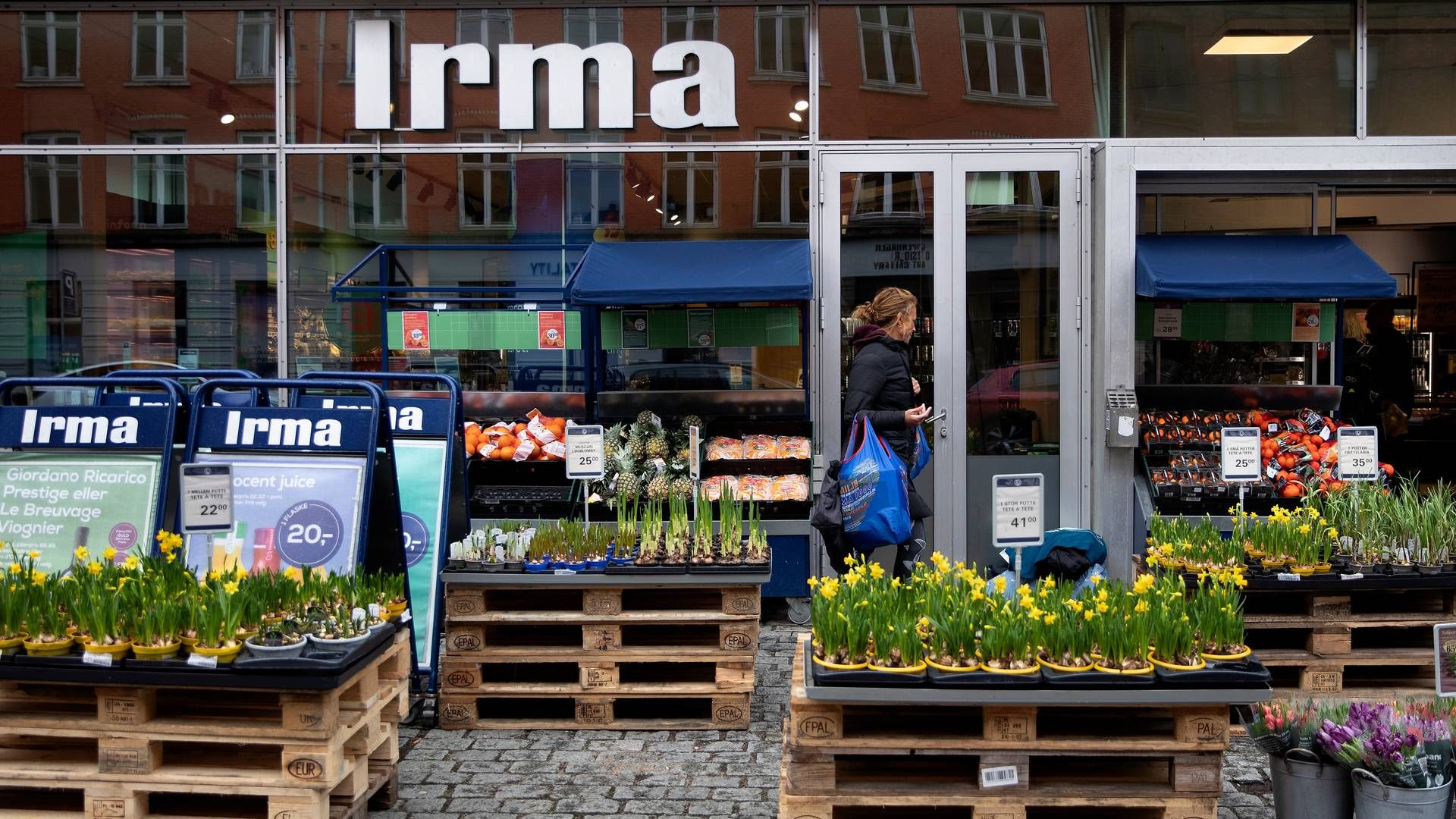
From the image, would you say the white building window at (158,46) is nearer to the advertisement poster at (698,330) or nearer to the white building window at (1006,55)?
the advertisement poster at (698,330)

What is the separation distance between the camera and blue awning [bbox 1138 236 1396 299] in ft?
25.9

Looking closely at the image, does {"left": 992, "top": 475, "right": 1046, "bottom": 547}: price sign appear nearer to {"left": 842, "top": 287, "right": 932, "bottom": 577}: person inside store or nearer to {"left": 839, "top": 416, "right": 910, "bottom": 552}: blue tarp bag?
{"left": 839, "top": 416, "right": 910, "bottom": 552}: blue tarp bag

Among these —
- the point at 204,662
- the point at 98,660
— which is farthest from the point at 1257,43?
the point at 98,660

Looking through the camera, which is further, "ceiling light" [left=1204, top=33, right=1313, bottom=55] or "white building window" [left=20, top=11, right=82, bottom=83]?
"white building window" [left=20, top=11, right=82, bottom=83]

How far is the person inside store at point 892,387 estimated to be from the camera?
6863 millimetres

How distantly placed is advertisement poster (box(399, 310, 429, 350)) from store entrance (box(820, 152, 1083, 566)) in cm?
305

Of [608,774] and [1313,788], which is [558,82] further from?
[1313,788]

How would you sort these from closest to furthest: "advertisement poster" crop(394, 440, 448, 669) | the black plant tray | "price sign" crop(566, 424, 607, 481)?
the black plant tray → "advertisement poster" crop(394, 440, 448, 669) → "price sign" crop(566, 424, 607, 481)

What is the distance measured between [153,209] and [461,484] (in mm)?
4477

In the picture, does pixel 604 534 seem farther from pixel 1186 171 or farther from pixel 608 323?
pixel 1186 171

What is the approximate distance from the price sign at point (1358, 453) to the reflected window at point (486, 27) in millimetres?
6462

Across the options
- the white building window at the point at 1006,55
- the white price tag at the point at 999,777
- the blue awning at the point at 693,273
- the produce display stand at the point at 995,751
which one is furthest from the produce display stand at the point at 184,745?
the white building window at the point at 1006,55

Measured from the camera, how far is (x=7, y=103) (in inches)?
362

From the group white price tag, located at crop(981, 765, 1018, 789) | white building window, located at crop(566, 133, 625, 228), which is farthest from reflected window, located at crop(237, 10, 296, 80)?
white price tag, located at crop(981, 765, 1018, 789)
